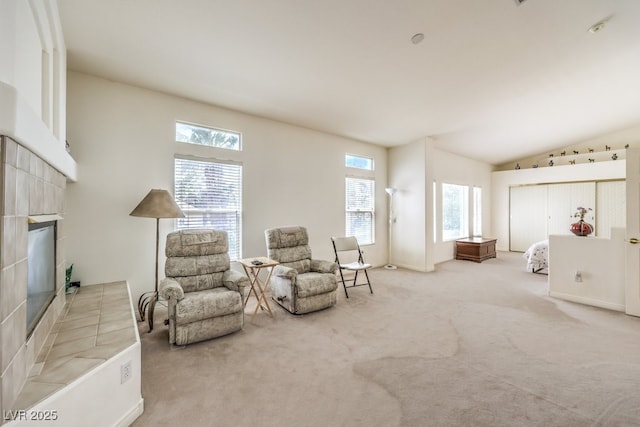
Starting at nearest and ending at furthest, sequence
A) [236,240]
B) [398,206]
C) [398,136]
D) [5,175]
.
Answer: [5,175]
[236,240]
[398,136]
[398,206]

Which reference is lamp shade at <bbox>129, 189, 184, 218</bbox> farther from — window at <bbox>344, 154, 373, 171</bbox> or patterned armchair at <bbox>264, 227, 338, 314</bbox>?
window at <bbox>344, 154, 373, 171</bbox>

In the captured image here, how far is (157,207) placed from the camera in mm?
2756

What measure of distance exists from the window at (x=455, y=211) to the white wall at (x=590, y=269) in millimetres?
2801

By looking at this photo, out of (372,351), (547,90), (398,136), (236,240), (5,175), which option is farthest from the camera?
(398,136)

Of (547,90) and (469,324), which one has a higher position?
(547,90)

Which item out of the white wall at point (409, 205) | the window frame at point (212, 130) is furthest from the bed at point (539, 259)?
the window frame at point (212, 130)

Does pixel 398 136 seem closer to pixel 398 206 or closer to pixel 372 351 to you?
pixel 398 206

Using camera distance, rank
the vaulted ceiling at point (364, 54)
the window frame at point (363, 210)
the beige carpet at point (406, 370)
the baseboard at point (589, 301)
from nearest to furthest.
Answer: the beige carpet at point (406, 370) → the vaulted ceiling at point (364, 54) → the baseboard at point (589, 301) → the window frame at point (363, 210)

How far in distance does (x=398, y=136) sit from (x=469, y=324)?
143 inches

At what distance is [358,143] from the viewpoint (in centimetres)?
551

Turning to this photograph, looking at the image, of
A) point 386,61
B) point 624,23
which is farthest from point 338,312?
point 624,23

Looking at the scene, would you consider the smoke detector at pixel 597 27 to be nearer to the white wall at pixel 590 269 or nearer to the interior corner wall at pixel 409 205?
the white wall at pixel 590 269

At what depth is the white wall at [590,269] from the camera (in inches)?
132

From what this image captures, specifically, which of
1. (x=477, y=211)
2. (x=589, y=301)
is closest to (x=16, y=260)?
(x=589, y=301)
